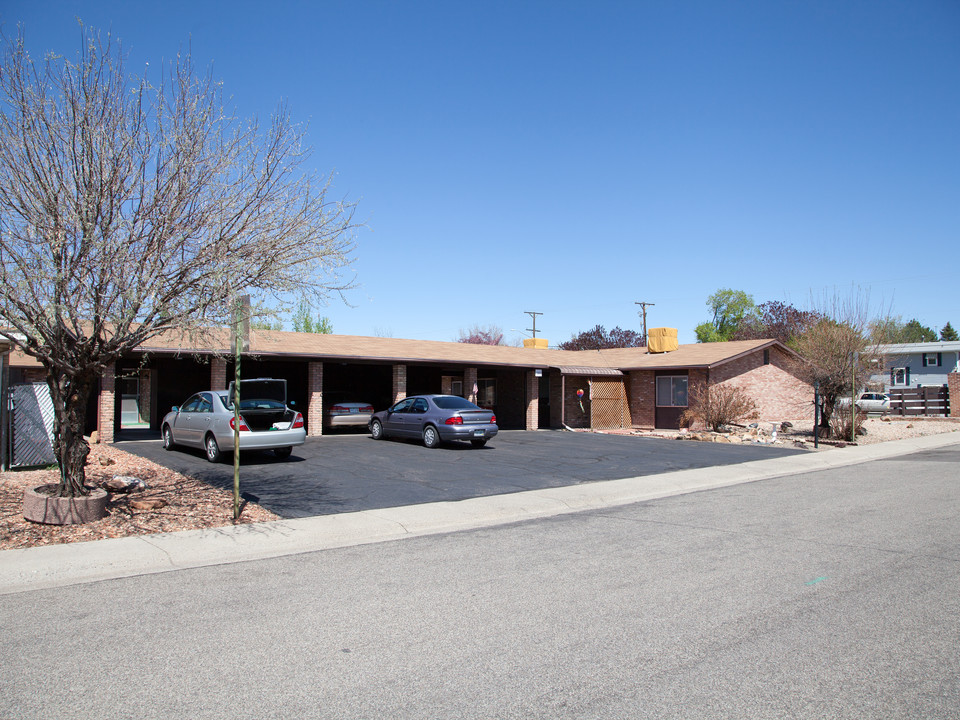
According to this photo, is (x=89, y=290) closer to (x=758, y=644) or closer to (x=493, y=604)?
(x=493, y=604)

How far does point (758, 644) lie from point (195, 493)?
9.06 meters

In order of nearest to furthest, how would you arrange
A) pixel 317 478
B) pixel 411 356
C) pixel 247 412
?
pixel 317 478 → pixel 247 412 → pixel 411 356

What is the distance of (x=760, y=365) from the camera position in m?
30.2

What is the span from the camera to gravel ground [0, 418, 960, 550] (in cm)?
825

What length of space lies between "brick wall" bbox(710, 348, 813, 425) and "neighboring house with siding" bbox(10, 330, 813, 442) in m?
0.05

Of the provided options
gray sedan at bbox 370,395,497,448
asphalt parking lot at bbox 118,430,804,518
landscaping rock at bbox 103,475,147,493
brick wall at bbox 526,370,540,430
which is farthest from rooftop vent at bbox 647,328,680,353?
landscaping rock at bbox 103,475,147,493

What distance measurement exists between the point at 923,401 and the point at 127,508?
41.5 meters

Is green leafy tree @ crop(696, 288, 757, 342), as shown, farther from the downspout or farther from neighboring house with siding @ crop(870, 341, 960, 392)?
the downspout

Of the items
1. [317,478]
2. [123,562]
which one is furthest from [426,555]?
[317,478]

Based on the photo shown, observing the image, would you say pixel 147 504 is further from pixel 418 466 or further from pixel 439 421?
pixel 439 421

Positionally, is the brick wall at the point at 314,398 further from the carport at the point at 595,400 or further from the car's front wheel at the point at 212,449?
the carport at the point at 595,400

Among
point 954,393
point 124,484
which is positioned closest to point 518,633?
point 124,484

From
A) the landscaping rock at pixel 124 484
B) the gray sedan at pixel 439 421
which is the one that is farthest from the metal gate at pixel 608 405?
the landscaping rock at pixel 124 484

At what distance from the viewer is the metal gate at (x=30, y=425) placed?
Answer: 12.9 meters
